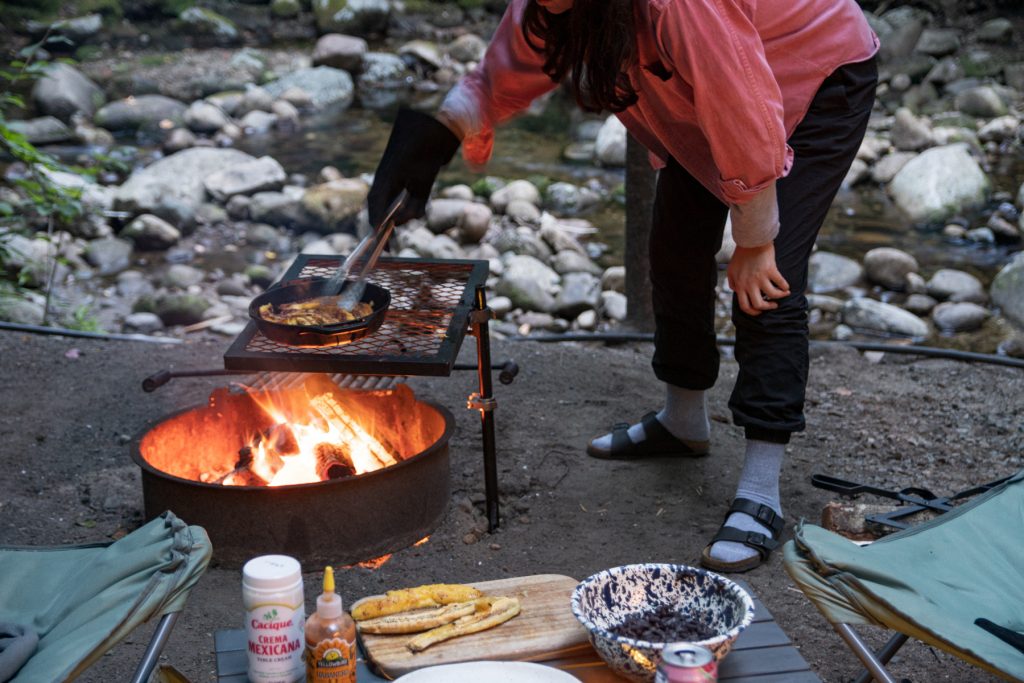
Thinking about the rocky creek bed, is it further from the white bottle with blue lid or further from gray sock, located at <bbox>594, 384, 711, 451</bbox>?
the white bottle with blue lid

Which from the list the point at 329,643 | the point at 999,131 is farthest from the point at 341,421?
the point at 999,131

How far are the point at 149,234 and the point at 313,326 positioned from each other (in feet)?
19.4

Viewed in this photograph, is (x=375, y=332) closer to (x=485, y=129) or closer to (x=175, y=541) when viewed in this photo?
(x=485, y=129)

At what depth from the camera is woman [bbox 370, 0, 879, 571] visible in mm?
2508

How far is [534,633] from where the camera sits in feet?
7.21

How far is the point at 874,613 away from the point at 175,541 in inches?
53.3

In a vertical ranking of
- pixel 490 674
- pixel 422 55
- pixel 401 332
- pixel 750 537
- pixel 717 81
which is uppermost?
pixel 717 81

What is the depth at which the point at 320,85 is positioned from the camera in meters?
13.3

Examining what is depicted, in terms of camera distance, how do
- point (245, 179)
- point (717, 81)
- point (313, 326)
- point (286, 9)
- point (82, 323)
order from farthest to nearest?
point (286, 9) < point (245, 179) < point (82, 323) < point (313, 326) < point (717, 81)

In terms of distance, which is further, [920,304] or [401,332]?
[920,304]

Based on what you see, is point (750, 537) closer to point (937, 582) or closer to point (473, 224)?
point (937, 582)

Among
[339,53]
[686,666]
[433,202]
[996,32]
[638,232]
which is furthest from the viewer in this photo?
[339,53]

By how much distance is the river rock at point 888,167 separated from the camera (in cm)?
1012

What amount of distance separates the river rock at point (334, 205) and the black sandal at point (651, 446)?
5.08 metres
